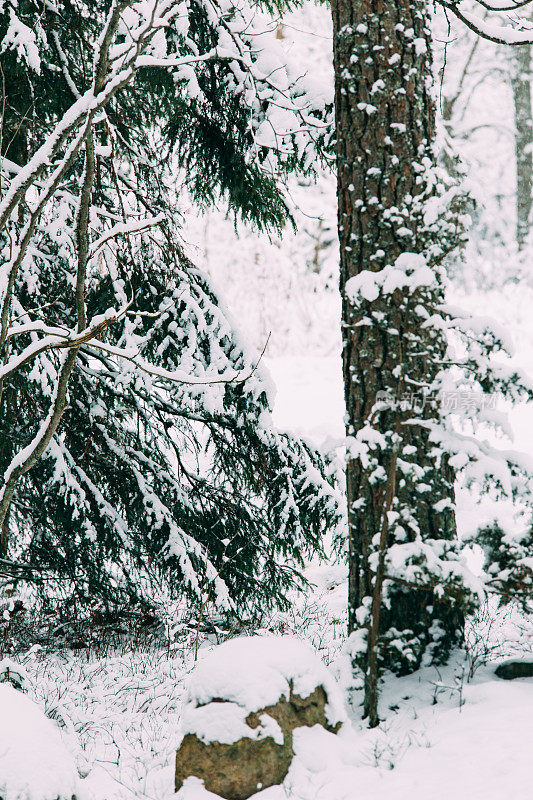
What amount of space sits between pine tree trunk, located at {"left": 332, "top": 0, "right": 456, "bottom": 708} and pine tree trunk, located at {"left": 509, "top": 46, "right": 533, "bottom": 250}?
1344cm

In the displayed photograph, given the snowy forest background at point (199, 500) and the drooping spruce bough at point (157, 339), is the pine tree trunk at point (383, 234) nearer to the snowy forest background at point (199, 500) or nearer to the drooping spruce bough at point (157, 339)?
the snowy forest background at point (199, 500)

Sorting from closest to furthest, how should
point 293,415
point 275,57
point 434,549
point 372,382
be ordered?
point 434,549, point 372,382, point 275,57, point 293,415

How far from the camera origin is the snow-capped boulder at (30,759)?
84.8 inches

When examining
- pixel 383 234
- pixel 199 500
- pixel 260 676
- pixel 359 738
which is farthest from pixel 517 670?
pixel 199 500

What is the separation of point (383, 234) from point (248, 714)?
2334 millimetres

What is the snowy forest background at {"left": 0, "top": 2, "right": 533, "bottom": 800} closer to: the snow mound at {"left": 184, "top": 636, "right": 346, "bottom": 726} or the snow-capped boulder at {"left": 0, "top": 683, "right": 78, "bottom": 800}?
the snow mound at {"left": 184, "top": 636, "right": 346, "bottom": 726}

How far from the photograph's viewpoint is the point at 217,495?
17.5ft

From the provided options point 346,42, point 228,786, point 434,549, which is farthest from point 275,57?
point 228,786

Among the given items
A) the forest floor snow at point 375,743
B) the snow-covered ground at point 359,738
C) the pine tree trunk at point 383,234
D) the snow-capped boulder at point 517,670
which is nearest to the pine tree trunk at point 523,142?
the pine tree trunk at point 383,234

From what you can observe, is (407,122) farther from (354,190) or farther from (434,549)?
(434,549)

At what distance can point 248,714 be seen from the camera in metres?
2.74

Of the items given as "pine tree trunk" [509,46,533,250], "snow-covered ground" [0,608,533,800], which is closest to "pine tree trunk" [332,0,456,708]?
"snow-covered ground" [0,608,533,800]

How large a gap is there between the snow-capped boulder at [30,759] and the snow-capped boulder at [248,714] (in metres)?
0.57

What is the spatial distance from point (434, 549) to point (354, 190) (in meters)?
1.86
